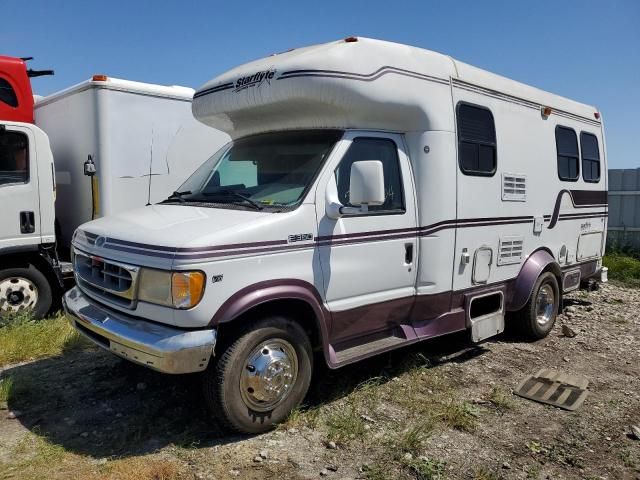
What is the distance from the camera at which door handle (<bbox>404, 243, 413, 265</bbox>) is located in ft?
15.7

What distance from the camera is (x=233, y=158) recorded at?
4980 millimetres

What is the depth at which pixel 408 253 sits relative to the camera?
190 inches

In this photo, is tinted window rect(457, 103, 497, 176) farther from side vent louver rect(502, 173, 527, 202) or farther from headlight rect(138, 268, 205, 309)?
headlight rect(138, 268, 205, 309)

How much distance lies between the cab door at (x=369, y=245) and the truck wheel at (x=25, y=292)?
394 centimetres

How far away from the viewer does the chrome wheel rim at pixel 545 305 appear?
21.8ft

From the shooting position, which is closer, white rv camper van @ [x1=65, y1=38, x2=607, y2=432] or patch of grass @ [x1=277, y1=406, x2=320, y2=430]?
white rv camper van @ [x1=65, y1=38, x2=607, y2=432]

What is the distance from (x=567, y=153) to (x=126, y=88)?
555 cm

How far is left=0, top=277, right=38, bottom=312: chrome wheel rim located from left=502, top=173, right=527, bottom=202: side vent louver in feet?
17.7

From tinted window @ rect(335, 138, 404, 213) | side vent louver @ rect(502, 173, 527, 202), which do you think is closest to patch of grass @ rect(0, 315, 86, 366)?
tinted window @ rect(335, 138, 404, 213)

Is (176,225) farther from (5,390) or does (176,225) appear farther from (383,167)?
(5,390)

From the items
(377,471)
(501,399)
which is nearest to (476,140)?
(501,399)

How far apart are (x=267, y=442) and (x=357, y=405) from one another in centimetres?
91

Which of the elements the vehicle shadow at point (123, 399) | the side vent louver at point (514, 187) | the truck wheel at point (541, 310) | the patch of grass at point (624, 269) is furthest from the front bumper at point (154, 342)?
the patch of grass at point (624, 269)

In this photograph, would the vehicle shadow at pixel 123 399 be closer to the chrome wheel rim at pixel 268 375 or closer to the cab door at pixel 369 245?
the chrome wheel rim at pixel 268 375
